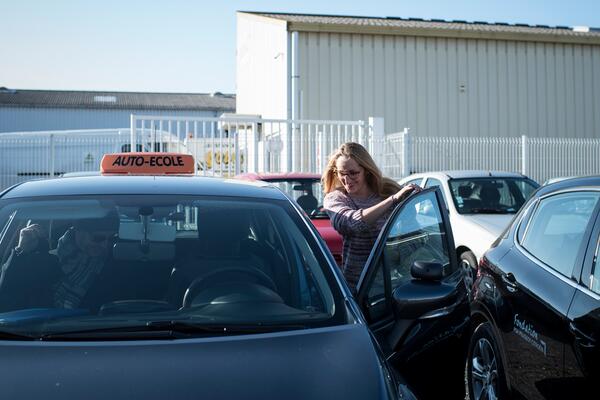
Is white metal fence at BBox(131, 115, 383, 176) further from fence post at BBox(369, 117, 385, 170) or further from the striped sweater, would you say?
the striped sweater

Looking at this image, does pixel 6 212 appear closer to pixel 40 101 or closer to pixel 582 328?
pixel 582 328

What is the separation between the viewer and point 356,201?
475cm

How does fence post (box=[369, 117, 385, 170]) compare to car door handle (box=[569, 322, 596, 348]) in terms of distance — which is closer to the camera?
car door handle (box=[569, 322, 596, 348])

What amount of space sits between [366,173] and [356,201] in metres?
0.19

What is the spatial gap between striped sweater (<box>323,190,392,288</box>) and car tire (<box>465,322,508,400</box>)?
798mm

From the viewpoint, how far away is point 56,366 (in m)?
2.42

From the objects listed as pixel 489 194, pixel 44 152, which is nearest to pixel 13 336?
pixel 489 194

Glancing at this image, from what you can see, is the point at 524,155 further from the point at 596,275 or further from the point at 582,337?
the point at 582,337

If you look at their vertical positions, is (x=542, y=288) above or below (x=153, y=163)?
below

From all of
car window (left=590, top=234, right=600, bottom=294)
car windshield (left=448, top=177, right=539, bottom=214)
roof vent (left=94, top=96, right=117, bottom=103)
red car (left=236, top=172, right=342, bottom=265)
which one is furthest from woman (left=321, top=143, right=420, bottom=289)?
roof vent (left=94, top=96, right=117, bottom=103)

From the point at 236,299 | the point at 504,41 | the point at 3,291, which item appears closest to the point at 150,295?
the point at 236,299

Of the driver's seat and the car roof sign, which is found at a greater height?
the car roof sign

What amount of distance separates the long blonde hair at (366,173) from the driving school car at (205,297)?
77 centimetres

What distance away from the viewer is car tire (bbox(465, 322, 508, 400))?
13.5ft
